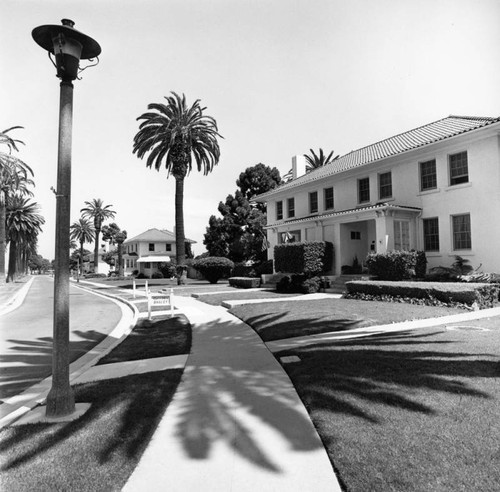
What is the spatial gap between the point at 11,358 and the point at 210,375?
4.85m

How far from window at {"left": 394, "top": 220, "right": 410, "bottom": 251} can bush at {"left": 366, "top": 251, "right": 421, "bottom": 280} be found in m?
1.32

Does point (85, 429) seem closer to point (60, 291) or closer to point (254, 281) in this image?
point (60, 291)

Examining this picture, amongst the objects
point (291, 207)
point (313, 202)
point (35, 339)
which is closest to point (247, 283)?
point (313, 202)

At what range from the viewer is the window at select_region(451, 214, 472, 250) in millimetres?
17156

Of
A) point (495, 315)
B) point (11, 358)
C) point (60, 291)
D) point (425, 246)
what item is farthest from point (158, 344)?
point (425, 246)

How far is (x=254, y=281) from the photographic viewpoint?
24.8 m

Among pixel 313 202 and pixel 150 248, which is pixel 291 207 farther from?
pixel 150 248

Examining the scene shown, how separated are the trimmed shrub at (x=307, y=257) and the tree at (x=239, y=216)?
69.6 feet

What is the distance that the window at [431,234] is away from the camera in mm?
18578

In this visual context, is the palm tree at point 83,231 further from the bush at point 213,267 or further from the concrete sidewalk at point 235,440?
the concrete sidewalk at point 235,440

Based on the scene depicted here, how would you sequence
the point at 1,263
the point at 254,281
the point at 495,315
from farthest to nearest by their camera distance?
the point at 1,263
the point at 254,281
the point at 495,315

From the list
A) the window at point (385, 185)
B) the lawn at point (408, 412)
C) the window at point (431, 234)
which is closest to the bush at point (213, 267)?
the window at point (385, 185)

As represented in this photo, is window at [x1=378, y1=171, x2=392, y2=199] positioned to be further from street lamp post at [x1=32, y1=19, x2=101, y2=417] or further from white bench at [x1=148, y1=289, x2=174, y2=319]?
street lamp post at [x1=32, y1=19, x2=101, y2=417]

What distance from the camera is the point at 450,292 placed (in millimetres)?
11984
